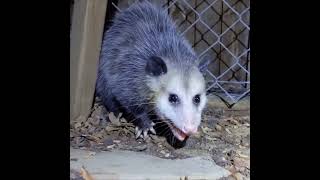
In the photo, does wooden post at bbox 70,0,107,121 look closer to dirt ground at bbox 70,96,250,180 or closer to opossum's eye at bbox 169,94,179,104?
dirt ground at bbox 70,96,250,180

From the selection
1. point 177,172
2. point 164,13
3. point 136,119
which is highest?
point 164,13

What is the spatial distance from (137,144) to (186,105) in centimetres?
32

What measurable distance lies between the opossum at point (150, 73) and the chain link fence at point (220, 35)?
18cm

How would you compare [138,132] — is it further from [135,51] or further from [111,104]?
[135,51]

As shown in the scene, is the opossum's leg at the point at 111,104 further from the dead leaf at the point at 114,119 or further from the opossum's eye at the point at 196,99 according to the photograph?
the opossum's eye at the point at 196,99

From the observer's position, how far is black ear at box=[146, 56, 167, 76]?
7.68 ft

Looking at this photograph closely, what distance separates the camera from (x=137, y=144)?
231 cm

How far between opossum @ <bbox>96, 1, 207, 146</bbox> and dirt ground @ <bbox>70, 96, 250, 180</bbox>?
7 centimetres

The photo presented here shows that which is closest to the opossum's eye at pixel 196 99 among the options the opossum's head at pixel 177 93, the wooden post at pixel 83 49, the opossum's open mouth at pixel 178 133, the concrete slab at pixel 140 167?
the opossum's head at pixel 177 93

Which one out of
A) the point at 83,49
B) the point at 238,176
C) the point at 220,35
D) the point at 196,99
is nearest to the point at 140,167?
the point at 238,176

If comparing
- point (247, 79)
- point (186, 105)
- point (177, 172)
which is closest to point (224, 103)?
point (247, 79)
